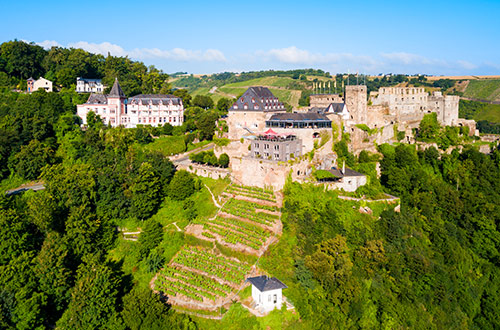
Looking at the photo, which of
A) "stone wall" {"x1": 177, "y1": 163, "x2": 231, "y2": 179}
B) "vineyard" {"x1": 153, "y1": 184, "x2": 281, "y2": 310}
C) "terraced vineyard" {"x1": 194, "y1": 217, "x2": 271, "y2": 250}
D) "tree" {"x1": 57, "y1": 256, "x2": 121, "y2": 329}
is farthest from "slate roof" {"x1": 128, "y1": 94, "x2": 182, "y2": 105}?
"tree" {"x1": 57, "y1": 256, "x2": 121, "y2": 329}

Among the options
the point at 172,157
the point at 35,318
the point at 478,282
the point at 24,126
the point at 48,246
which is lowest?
the point at 478,282

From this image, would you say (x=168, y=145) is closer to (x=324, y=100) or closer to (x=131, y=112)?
(x=131, y=112)

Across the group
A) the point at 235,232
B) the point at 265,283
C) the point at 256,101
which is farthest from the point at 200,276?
the point at 256,101

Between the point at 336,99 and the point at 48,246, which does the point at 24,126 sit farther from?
the point at 336,99

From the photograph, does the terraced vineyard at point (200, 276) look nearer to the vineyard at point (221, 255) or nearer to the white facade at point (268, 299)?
the vineyard at point (221, 255)

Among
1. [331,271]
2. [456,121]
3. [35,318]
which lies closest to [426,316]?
[331,271]

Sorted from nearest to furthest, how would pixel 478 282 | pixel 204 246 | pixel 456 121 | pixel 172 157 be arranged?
1. pixel 204 246
2. pixel 478 282
3. pixel 172 157
4. pixel 456 121

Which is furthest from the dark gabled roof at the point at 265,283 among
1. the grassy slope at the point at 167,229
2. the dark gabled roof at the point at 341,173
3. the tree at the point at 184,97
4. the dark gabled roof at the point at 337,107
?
the tree at the point at 184,97
